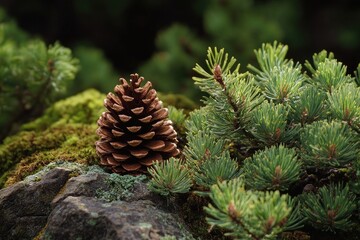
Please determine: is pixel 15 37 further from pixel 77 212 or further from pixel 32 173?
pixel 77 212

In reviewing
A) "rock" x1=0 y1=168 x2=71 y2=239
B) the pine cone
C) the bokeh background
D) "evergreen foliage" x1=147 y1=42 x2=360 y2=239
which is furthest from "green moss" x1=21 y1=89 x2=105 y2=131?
the bokeh background

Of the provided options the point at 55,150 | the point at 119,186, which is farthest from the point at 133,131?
the point at 55,150

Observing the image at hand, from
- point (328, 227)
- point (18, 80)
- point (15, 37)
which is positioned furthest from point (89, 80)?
point (328, 227)

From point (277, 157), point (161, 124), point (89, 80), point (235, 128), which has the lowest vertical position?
point (277, 157)

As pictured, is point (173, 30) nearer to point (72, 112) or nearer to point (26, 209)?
point (72, 112)

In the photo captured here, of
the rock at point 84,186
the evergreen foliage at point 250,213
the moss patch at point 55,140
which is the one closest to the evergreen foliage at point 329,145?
the evergreen foliage at point 250,213
